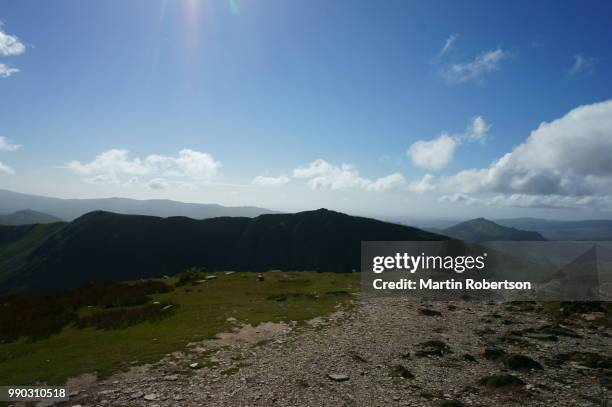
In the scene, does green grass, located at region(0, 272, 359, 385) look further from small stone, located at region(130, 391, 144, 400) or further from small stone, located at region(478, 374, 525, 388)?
small stone, located at region(478, 374, 525, 388)

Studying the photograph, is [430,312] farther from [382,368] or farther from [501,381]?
[501,381]

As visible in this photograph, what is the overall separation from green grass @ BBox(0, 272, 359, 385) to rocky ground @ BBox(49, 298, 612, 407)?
182cm

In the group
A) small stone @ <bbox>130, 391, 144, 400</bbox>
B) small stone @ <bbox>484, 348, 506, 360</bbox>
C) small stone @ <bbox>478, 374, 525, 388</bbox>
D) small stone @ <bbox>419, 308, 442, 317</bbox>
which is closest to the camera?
small stone @ <bbox>130, 391, 144, 400</bbox>

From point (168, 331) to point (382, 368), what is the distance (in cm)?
1434

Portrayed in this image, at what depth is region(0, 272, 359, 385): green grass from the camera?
17.7 metres

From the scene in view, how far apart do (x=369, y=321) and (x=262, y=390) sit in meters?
13.5

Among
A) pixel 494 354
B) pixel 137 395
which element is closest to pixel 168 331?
pixel 137 395

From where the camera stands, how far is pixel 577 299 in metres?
31.7

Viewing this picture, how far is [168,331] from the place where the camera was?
77.0 feet

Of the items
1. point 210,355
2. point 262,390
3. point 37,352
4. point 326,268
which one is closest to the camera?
point 262,390

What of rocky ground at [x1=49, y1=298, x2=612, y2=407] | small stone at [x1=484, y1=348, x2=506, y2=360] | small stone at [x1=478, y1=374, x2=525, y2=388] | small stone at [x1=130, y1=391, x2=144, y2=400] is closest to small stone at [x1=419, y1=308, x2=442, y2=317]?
rocky ground at [x1=49, y1=298, x2=612, y2=407]

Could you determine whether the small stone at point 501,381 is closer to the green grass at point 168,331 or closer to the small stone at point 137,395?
the green grass at point 168,331

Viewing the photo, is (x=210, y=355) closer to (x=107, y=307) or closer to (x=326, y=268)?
(x=107, y=307)

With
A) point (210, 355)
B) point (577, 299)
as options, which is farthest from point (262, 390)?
point (577, 299)
